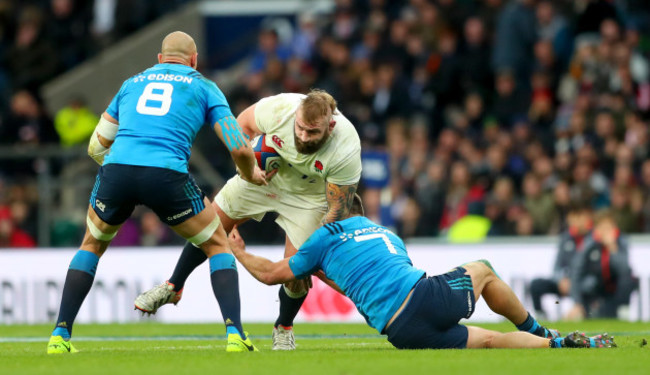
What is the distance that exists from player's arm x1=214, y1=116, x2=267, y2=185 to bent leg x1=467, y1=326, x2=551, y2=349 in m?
2.12

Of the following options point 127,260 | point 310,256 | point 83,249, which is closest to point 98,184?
point 83,249

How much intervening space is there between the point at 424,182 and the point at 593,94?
2892 millimetres

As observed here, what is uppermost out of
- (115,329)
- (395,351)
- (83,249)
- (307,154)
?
(307,154)

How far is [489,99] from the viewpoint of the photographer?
19.1m

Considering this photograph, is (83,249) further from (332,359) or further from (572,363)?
(572,363)

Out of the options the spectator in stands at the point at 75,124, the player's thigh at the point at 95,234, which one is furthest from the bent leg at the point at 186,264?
the spectator in stands at the point at 75,124

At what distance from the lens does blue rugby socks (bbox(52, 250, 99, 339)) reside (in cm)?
877

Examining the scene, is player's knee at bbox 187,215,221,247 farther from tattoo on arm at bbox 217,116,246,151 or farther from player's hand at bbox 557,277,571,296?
player's hand at bbox 557,277,571,296

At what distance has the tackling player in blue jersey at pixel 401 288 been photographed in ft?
28.2

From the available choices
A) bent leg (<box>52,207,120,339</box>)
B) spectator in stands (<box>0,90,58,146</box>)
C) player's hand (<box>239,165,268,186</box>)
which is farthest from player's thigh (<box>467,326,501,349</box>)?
spectator in stands (<box>0,90,58,146</box>)

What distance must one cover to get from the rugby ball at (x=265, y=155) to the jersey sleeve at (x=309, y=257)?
1344mm

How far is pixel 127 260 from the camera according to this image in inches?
648

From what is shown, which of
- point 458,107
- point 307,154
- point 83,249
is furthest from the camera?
point 458,107

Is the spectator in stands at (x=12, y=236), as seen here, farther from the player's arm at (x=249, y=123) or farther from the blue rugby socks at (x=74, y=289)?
the blue rugby socks at (x=74, y=289)
